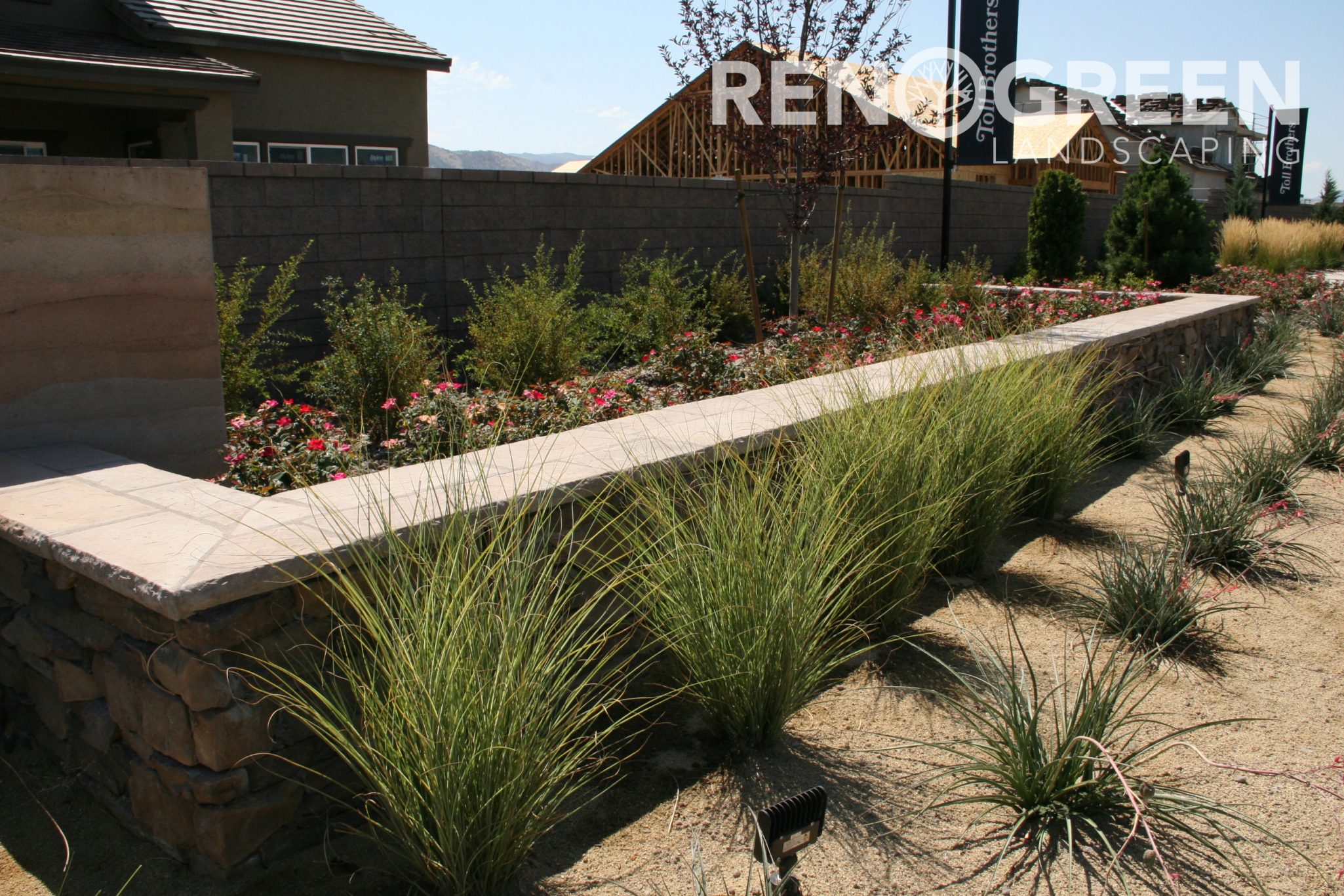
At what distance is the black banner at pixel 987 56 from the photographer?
15125 mm

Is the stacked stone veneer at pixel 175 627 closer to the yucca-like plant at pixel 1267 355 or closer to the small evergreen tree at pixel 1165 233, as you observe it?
the yucca-like plant at pixel 1267 355

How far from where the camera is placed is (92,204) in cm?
376

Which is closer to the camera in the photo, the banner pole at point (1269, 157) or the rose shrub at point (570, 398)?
the rose shrub at point (570, 398)

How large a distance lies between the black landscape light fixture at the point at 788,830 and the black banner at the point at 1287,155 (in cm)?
3896

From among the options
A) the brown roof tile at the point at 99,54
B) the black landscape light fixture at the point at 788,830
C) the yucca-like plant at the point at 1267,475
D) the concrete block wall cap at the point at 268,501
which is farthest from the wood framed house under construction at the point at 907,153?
the black landscape light fixture at the point at 788,830

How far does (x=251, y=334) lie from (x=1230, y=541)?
20.4 ft

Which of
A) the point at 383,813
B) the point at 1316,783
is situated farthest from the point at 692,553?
the point at 1316,783

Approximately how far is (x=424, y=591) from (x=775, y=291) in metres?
9.44

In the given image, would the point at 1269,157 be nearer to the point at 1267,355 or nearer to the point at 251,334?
the point at 1267,355

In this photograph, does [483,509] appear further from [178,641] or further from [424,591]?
[178,641]

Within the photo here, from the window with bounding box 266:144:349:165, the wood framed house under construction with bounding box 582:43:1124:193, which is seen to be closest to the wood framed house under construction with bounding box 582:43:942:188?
the wood framed house under construction with bounding box 582:43:1124:193

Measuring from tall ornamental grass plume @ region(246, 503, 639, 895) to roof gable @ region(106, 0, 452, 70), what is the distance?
12857mm

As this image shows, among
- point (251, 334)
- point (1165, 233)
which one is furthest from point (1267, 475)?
point (1165, 233)

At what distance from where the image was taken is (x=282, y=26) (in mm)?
14188
